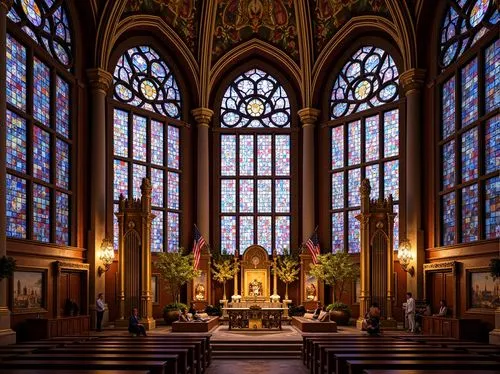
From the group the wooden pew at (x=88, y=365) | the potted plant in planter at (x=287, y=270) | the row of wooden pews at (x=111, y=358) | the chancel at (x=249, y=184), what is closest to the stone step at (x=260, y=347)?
the chancel at (x=249, y=184)

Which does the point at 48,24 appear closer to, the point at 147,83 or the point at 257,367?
the point at 147,83

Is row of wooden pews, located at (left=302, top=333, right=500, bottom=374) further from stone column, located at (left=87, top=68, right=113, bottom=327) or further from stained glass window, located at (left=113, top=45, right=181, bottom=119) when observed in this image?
stained glass window, located at (left=113, top=45, right=181, bottom=119)

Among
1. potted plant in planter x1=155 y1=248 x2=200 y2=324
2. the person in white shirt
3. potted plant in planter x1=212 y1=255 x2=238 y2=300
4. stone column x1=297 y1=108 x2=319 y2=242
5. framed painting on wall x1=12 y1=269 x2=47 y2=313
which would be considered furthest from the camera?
stone column x1=297 y1=108 x2=319 y2=242

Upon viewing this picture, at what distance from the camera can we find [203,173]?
32188mm

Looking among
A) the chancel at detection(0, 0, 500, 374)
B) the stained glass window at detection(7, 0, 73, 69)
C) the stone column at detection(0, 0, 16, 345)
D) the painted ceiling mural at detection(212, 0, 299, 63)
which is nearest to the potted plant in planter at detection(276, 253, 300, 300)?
the chancel at detection(0, 0, 500, 374)

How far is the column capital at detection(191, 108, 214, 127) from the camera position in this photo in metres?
32.2

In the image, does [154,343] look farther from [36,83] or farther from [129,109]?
[129,109]

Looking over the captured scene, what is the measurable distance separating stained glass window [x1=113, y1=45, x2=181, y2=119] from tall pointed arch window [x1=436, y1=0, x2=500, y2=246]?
1301cm

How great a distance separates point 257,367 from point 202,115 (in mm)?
16950

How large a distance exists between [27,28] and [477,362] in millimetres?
17935

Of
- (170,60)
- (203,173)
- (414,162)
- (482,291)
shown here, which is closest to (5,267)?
(482,291)

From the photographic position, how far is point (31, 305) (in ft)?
68.9

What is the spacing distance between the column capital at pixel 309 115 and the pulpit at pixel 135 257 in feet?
31.4

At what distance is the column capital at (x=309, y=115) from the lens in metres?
32.2
